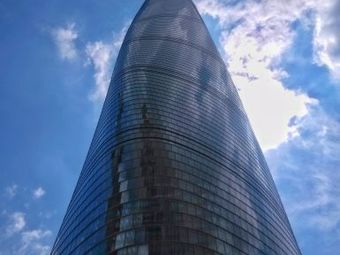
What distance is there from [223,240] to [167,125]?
884 inches

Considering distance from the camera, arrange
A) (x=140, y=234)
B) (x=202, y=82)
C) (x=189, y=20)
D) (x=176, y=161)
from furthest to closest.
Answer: (x=189, y=20) → (x=202, y=82) → (x=176, y=161) → (x=140, y=234)

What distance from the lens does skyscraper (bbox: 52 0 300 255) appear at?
164 feet

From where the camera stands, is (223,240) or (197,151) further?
(197,151)

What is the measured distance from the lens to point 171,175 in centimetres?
5741

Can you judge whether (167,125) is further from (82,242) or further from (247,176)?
(82,242)

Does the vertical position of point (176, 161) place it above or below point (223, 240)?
above

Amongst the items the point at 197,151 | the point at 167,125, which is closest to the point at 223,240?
the point at 197,151

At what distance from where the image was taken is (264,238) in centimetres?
6156

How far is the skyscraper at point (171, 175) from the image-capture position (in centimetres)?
5003

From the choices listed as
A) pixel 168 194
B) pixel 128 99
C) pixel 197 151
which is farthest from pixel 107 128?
pixel 168 194

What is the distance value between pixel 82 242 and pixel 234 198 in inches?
826

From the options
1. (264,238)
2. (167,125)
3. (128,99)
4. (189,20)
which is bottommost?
(264,238)

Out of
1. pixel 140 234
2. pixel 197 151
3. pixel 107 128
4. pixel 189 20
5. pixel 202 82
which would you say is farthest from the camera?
pixel 189 20

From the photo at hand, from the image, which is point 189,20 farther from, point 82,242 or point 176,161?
point 82,242
